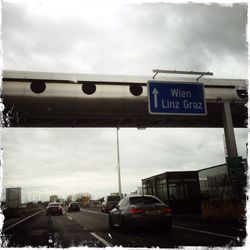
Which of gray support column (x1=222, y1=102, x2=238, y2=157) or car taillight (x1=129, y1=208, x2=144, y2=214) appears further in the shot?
gray support column (x1=222, y1=102, x2=238, y2=157)

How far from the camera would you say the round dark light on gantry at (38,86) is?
14.2 meters

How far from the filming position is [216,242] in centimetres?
778

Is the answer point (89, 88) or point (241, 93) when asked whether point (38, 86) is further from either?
point (241, 93)

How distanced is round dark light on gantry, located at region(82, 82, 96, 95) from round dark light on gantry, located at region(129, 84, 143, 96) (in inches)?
64.7

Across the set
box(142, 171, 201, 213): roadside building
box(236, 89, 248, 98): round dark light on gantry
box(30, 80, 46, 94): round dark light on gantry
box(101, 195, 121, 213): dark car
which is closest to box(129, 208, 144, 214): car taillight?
box(30, 80, 46, 94): round dark light on gantry

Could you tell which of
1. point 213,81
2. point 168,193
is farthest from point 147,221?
point 168,193

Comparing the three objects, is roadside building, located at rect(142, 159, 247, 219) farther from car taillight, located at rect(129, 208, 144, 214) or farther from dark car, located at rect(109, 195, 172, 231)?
car taillight, located at rect(129, 208, 144, 214)

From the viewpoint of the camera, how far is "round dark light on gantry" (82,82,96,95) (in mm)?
14569

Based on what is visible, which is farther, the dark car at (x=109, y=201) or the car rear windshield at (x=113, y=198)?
the car rear windshield at (x=113, y=198)

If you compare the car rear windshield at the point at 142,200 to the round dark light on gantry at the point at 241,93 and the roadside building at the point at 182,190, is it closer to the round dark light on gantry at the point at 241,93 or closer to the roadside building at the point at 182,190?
the round dark light on gantry at the point at 241,93

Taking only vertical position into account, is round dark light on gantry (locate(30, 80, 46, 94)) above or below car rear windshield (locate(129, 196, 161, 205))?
above

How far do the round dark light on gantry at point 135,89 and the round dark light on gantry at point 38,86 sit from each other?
3.77 meters

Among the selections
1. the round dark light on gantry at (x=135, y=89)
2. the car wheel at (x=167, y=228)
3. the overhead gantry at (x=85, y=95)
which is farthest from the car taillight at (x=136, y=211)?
the round dark light on gantry at (x=135, y=89)

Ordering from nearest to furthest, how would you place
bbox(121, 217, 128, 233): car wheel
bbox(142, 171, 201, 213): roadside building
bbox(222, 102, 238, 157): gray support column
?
bbox(121, 217, 128, 233): car wheel
bbox(222, 102, 238, 157): gray support column
bbox(142, 171, 201, 213): roadside building
